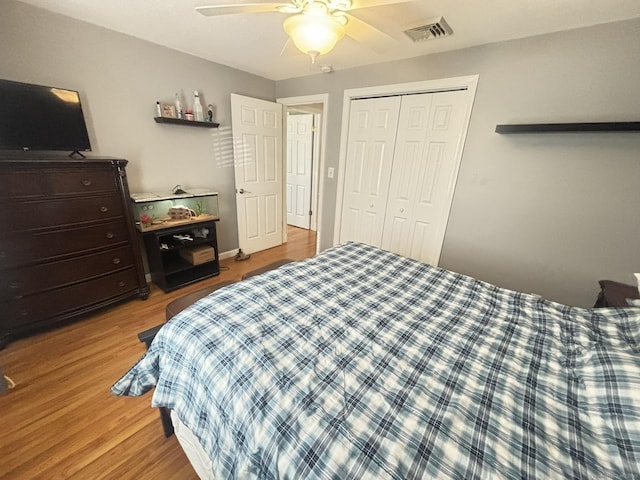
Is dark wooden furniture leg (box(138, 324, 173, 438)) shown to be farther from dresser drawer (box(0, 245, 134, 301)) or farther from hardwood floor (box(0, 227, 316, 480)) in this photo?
dresser drawer (box(0, 245, 134, 301))

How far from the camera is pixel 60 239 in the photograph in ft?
5.91

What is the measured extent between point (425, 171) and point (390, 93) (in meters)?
0.87

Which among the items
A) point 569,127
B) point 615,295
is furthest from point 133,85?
point 615,295

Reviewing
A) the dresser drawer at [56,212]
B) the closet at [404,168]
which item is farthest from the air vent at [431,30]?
the dresser drawer at [56,212]

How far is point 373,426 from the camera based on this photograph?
69 cm

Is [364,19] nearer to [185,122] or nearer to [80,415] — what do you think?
[185,122]

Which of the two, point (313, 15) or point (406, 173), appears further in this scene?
point (406, 173)

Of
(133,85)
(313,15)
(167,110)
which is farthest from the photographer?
(167,110)

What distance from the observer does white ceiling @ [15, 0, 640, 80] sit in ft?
4.95

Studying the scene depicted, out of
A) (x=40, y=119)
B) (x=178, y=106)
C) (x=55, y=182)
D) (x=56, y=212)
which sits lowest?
(x=56, y=212)

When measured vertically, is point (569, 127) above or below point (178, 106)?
below

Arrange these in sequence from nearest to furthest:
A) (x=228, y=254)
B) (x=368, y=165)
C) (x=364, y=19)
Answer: (x=364, y=19)
(x=368, y=165)
(x=228, y=254)

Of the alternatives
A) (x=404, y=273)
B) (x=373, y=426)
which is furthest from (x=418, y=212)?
(x=373, y=426)

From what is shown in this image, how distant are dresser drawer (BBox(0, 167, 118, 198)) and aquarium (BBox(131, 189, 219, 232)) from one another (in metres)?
0.34
